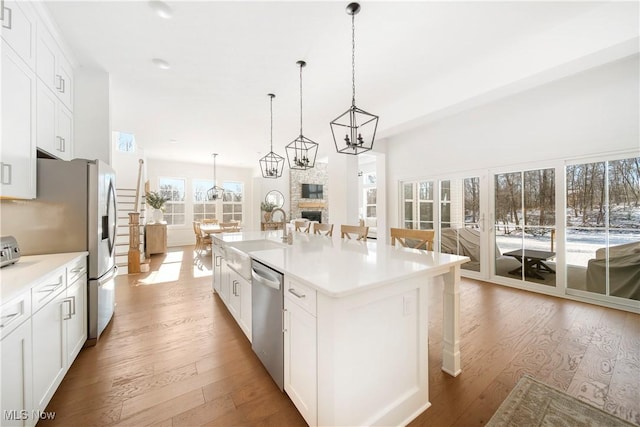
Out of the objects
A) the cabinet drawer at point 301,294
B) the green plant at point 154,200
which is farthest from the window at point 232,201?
the cabinet drawer at point 301,294

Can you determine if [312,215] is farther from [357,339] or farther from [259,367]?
[357,339]

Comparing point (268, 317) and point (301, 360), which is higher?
point (268, 317)

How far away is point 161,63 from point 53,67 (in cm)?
89

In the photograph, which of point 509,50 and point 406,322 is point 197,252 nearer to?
point 406,322

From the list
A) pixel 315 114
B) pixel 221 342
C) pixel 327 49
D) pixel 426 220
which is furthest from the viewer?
pixel 426 220

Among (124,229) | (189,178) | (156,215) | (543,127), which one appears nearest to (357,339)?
(543,127)

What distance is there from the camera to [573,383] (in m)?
1.74

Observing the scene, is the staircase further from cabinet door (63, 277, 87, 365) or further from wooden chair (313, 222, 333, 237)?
wooden chair (313, 222, 333, 237)

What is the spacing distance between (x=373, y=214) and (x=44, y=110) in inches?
365

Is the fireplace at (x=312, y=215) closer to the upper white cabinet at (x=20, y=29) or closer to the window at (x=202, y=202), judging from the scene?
the window at (x=202, y=202)

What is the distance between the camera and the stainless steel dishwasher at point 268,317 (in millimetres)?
1594

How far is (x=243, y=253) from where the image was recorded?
2.16m

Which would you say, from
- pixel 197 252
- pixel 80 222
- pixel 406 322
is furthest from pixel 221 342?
pixel 197 252

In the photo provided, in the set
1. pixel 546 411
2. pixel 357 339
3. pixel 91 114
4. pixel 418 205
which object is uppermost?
pixel 91 114
